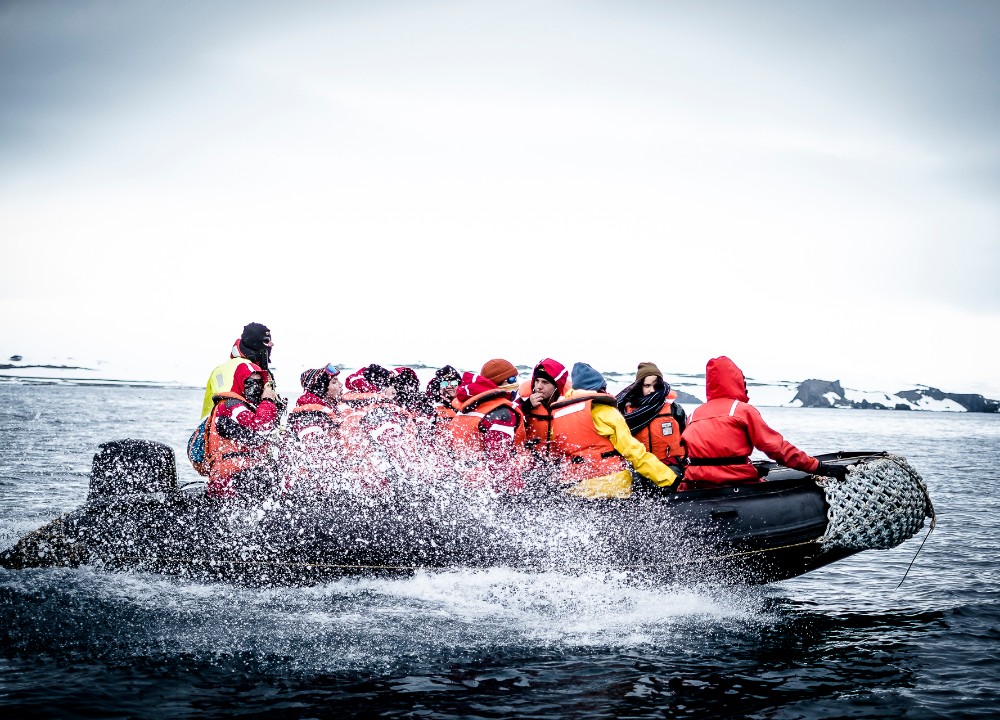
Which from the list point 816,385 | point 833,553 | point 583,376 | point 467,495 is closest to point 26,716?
point 467,495

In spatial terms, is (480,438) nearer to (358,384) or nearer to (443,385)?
(358,384)

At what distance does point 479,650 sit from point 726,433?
2.56 meters

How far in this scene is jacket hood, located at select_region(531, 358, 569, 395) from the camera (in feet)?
18.9

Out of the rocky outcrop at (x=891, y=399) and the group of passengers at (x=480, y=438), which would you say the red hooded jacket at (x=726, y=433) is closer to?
the group of passengers at (x=480, y=438)

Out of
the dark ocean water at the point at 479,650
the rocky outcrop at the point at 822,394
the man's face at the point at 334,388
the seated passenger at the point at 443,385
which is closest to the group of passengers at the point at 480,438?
the man's face at the point at 334,388

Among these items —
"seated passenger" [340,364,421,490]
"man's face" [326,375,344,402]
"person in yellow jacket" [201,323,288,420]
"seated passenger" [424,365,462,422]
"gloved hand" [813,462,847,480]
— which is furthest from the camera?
"seated passenger" [424,365,462,422]

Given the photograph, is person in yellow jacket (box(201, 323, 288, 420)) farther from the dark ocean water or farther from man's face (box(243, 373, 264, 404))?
the dark ocean water

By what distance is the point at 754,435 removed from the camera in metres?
5.80

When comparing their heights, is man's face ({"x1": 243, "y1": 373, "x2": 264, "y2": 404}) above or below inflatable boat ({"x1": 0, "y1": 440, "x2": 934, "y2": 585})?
above

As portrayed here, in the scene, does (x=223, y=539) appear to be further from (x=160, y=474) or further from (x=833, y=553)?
(x=833, y=553)

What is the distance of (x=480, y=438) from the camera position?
5.51 meters

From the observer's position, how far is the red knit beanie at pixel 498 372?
6062 mm

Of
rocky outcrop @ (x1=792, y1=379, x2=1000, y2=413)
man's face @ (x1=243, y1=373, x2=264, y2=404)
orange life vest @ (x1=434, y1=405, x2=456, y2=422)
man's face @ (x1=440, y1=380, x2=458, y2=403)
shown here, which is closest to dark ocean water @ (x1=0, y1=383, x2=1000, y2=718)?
orange life vest @ (x1=434, y1=405, x2=456, y2=422)

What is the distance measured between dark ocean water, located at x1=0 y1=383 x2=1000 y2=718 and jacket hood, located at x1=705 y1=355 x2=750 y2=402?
153 centimetres
